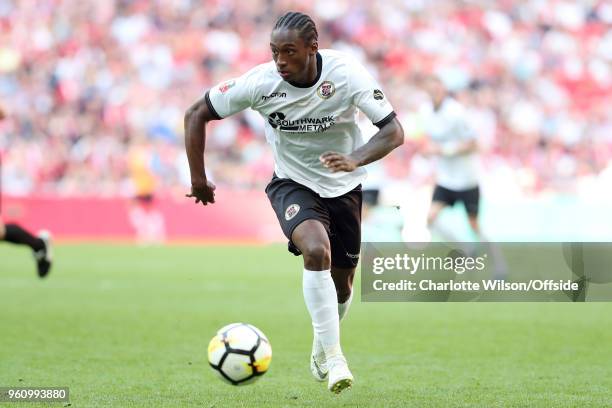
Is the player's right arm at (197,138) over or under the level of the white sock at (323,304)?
over

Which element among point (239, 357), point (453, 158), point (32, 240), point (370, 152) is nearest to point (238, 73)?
point (453, 158)

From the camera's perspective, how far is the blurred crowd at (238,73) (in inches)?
951

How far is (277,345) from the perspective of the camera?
874 cm

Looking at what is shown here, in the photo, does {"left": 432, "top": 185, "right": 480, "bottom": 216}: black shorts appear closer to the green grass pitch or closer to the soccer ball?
the green grass pitch

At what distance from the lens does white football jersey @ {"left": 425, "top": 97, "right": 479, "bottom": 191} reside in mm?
13531

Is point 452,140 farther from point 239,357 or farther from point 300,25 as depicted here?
point 239,357

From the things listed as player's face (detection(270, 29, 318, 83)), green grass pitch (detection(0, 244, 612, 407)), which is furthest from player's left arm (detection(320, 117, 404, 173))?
green grass pitch (detection(0, 244, 612, 407))

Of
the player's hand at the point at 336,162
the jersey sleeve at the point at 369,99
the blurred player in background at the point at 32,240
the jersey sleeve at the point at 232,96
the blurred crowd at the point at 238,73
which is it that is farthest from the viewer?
the blurred crowd at the point at 238,73

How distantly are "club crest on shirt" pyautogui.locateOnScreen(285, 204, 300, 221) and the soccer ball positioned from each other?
779mm

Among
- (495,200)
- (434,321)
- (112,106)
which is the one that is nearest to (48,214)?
(112,106)

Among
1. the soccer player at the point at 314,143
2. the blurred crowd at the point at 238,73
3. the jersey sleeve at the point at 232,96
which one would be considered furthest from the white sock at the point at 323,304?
the blurred crowd at the point at 238,73

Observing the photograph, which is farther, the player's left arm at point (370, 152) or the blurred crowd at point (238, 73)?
the blurred crowd at point (238, 73)

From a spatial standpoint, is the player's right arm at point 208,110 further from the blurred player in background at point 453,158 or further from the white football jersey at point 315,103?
the blurred player in background at point 453,158

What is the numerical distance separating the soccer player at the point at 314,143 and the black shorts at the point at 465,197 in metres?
6.76
